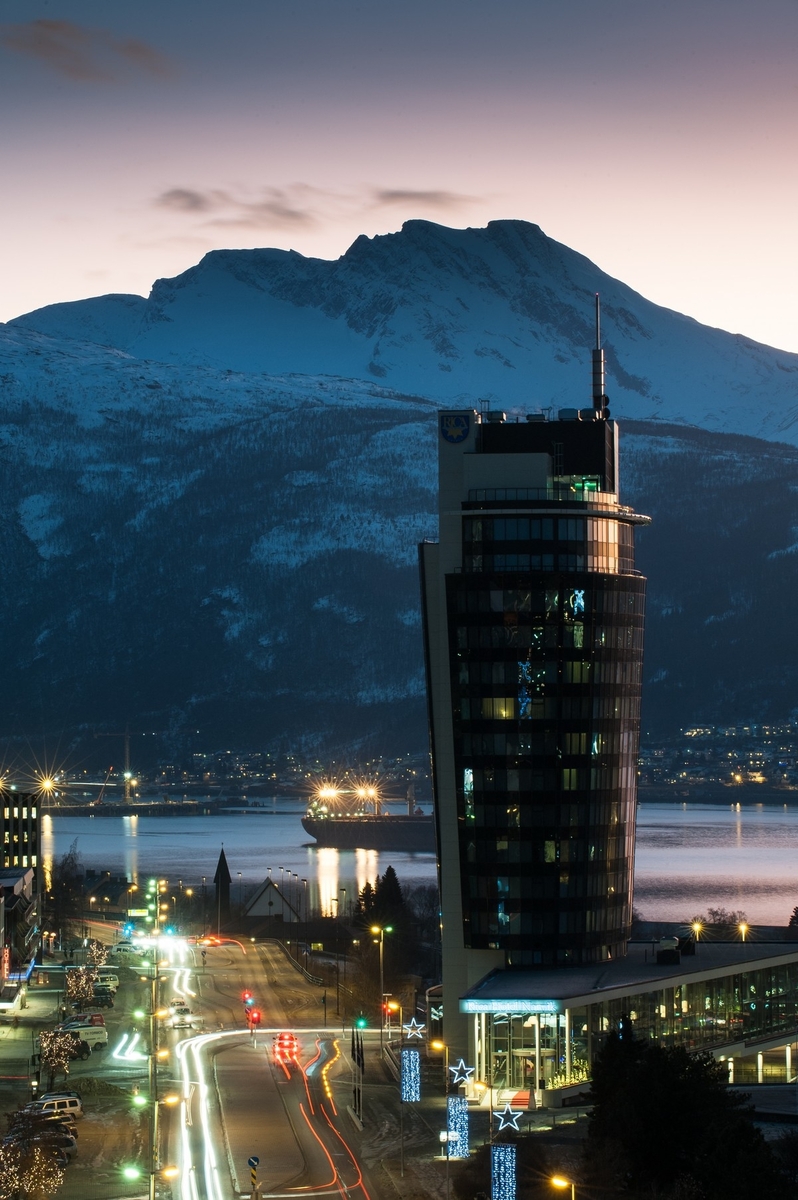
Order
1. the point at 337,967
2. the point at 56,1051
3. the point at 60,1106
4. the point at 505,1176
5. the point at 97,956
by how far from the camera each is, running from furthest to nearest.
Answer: the point at 337,967 → the point at 97,956 → the point at 56,1051 → the point at 60,1106 → the point at 505,1176

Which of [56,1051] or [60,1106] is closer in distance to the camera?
[60,1106]

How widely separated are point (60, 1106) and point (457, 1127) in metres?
18.2

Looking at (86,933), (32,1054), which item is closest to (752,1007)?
(32,1054)

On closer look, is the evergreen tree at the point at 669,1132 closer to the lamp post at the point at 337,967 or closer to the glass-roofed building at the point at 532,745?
the glass-roofed building at the point at 532,745

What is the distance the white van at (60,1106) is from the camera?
3226 inches

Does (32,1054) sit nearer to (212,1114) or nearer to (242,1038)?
(242,1038)

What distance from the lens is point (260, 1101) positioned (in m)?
87.8

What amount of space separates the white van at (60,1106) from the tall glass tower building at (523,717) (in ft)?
69.0

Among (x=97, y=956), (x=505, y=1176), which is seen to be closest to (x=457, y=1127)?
(x=505, y=1176)

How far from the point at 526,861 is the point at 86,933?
9991 centimetres

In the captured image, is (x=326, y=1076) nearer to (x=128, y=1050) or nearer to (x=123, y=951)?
(x=128, y=1050)

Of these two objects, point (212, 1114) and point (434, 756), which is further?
point (434, 756)

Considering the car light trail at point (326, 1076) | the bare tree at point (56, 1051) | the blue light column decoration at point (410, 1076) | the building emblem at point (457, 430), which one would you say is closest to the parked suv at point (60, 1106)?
the bare tree at point (56, 1051)

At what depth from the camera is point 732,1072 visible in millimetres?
101688
